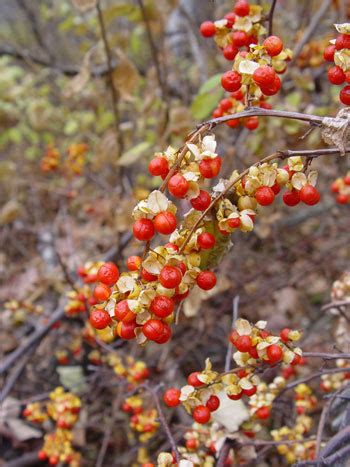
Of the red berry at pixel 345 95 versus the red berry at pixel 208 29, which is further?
the red berry at pixel 208 29

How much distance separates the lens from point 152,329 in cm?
82

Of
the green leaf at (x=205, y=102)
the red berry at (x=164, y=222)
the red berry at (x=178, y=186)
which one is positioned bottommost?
the green leaf at (x=205, y=102)

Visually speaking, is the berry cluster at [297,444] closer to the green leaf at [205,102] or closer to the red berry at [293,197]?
the red berry at [293,197]

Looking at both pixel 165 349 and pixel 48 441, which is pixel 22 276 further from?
pixel 48 441

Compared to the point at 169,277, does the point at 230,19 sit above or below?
Result: above

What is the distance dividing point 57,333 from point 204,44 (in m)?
2.09

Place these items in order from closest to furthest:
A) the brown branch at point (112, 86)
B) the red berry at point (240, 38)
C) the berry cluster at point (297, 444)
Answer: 1. the red berry at point (240, 38)
2. the berry cluster at point (297, 444)
3. the brown branch at point (112, 86)

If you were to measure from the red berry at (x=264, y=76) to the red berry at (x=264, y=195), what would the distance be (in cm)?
20

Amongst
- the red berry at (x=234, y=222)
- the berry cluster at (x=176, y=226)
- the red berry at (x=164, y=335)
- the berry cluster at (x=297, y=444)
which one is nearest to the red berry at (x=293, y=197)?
the berry cluster at (x=176, y=226)

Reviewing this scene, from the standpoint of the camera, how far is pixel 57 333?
2477 mm

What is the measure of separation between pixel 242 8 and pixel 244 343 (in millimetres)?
791

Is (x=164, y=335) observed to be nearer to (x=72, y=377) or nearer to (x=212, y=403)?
(x=212, y=403)

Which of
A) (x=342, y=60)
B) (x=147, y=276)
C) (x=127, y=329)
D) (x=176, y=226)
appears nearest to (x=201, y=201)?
(x=176, y=226)

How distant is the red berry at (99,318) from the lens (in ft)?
2.73
